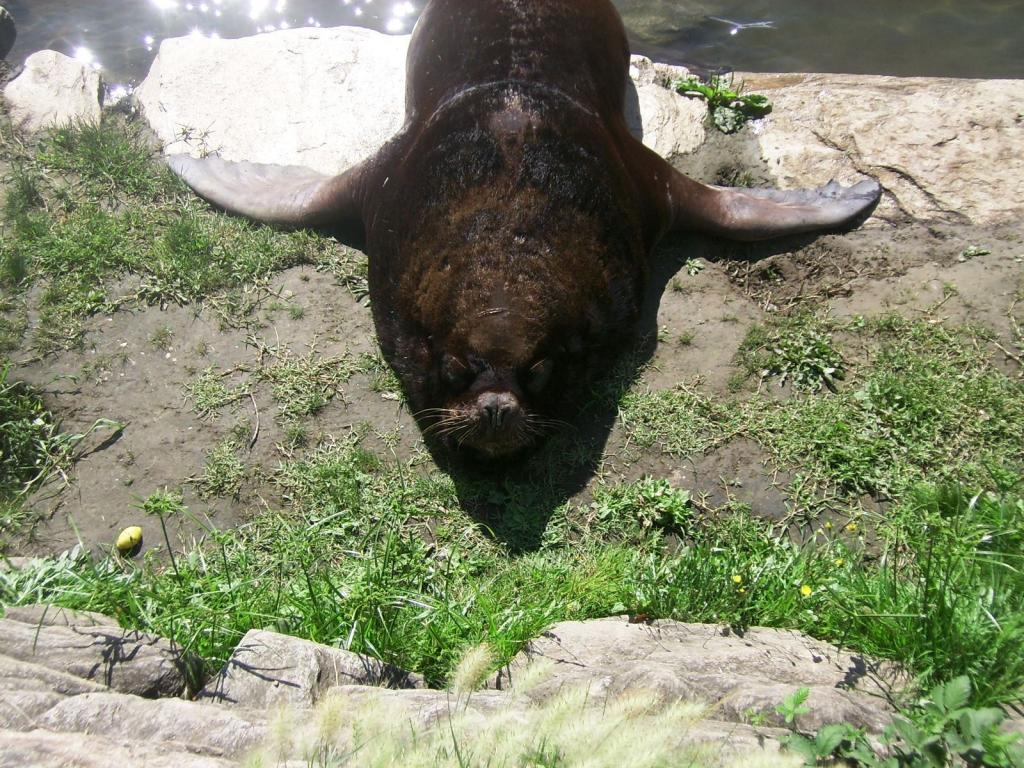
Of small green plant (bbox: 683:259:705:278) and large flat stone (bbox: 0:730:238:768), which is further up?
small green plant (bbox: 683:259:705:278)

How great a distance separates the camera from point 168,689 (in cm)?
284

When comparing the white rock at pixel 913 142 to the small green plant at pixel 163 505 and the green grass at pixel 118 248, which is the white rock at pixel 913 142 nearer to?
the green grass at pixel 118 248

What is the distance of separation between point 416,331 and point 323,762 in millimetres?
2854

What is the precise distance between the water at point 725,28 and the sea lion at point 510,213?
3495 mm

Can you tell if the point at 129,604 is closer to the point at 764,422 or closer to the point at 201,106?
the point at 764,422

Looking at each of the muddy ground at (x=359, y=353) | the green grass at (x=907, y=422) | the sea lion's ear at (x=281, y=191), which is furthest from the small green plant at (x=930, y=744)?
the sea lion's ear at (x=281, y=191)

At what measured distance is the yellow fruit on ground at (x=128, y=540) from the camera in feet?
14.1

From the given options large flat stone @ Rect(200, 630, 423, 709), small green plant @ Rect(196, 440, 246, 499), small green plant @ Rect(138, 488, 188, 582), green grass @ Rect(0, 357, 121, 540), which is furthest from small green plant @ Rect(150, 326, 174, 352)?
large flat stone @ Rect(200, 630, 423, 709)

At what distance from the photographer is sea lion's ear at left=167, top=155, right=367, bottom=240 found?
5672 millimetres

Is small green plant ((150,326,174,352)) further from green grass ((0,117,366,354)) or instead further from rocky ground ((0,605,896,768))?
rocky ground ((0,605,896,768))

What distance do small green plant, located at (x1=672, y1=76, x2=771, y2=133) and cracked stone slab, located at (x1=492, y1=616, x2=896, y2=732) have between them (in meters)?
4.40

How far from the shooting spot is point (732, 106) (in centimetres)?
648

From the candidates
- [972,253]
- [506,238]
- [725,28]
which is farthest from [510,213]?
[725,28]

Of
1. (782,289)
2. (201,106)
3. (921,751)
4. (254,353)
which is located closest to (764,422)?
(782,289)
